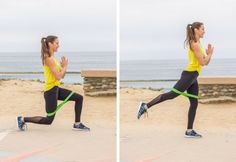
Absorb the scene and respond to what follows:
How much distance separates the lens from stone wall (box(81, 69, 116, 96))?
216 inches

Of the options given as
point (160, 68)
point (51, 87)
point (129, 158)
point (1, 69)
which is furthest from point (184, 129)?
point (1, 69)

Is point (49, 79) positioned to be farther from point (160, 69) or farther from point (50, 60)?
point (160, 69)

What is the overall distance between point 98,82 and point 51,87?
180 centimetres

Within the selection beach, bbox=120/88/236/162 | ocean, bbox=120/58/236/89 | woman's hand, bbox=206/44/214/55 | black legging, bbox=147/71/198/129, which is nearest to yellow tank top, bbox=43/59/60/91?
ocean, bbox=120/58/236/89

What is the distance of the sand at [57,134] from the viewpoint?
329cm

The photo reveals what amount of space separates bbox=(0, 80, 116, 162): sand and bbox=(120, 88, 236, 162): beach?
16cm

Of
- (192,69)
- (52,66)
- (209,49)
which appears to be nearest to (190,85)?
(192,69)

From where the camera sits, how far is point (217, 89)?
528 cm

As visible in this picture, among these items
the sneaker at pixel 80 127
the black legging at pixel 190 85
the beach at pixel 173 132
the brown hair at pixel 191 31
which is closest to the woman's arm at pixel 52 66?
the sneaker at pixel 80 127

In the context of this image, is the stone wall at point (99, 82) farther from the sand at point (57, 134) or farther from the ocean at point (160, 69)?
the ocean at point (160, 69)

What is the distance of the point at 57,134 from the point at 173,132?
105cm

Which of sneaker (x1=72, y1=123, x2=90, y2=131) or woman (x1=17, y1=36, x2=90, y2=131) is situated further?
sneaker (x1=72, y1=123, x2=90, y2=131)

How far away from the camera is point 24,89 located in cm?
584

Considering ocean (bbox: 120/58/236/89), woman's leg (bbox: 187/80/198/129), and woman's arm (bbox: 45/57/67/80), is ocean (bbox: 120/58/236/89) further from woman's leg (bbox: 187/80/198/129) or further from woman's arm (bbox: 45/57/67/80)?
woman's arm (bbox: 45/57/67/80)
